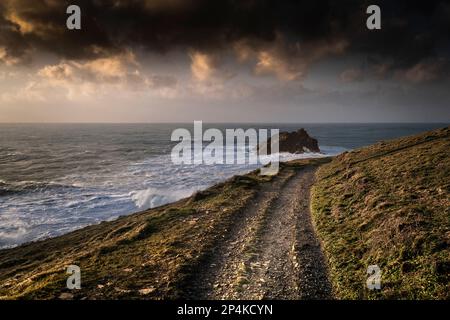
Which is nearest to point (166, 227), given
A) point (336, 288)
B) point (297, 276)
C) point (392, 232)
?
point (297, 276)

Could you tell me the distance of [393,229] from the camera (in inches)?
633

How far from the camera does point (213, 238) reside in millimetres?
19219

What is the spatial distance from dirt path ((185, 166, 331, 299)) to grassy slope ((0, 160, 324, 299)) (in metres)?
0.95

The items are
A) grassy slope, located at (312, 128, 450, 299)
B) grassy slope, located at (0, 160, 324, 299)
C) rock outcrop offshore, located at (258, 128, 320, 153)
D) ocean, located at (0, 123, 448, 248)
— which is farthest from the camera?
rock outcrop offshore, located at (258, 128, 320, 153)

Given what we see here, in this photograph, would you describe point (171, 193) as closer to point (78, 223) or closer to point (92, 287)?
point (78, 223)

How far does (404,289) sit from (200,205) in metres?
21.0

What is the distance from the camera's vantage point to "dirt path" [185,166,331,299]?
42.1 feet

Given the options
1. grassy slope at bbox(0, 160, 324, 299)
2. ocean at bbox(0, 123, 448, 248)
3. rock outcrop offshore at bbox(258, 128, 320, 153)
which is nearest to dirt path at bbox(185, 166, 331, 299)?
grassy slope at bbox(0, 160, 324, 299)

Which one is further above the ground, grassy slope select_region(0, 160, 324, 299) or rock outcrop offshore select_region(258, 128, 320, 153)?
rock outcrop offshore select_region(258, 128, 320, 153)

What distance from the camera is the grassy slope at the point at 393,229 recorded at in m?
12.1

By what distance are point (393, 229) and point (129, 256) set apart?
15.4m

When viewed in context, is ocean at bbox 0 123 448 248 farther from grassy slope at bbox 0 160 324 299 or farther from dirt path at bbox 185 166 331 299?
dirt path at bbox 185 166 331 299

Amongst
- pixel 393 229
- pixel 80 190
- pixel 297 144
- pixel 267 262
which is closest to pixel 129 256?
pixel 267 262

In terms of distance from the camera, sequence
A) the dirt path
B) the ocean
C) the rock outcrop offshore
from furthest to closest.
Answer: the rock outcrop offshore < the ocean < the dirt path
